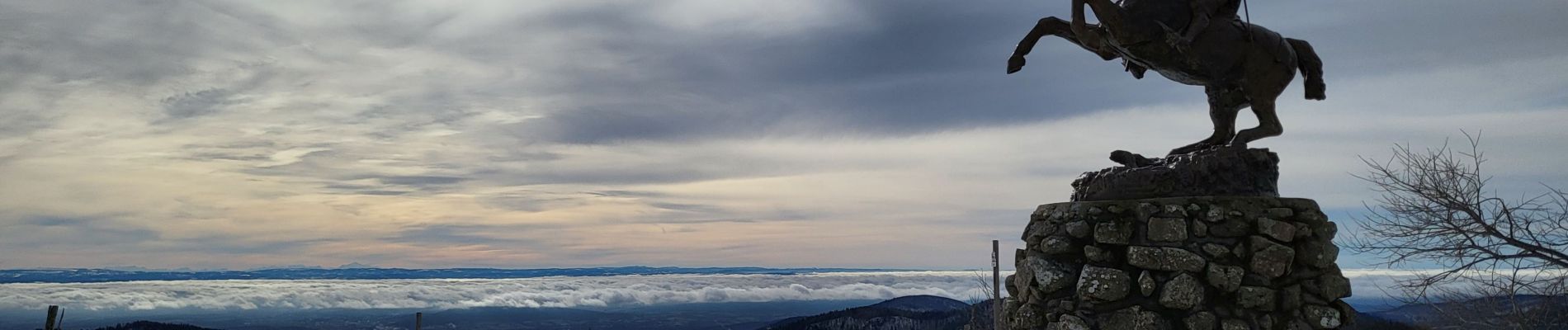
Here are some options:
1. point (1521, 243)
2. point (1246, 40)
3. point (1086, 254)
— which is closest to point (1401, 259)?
point (1521, 243)

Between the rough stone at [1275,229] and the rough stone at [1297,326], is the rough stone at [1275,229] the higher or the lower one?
the higher one

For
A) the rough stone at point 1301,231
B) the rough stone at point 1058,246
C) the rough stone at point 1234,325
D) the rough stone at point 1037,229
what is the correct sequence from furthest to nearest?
the rough stone at point 1037,229 < the rough stone at point 1058,246 < the rough stone at point 1301,231 < the rough stone at point 1234,325

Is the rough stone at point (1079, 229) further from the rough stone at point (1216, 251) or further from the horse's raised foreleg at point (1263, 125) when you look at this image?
the horse's raised foreleg at point (1263, 125)

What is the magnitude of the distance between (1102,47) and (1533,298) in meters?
12.2

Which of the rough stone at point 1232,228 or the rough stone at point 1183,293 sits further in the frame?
the rough stone at point 1232,228

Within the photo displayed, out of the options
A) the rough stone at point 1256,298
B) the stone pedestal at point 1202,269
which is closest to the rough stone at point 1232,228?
the stone pedestal at point 1202,269

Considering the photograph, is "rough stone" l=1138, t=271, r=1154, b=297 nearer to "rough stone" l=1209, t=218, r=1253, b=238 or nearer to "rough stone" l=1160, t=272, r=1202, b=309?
"rough stone" l=1160, t=272, r=1202, b=309

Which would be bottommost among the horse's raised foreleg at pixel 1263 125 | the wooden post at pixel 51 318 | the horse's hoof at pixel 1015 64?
the wooden post at pixel 51 318

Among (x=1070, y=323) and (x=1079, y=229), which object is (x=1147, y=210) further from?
(x=1070, y=323)

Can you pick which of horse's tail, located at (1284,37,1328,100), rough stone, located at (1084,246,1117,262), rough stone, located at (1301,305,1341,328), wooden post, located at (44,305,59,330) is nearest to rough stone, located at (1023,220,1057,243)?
rough stone, located at (1084,246,1117,262)

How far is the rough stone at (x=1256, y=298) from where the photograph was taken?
18.1 feet

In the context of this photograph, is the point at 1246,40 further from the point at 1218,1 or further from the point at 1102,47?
the point at 1102,47

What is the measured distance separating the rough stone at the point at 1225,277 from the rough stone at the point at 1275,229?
279 mm

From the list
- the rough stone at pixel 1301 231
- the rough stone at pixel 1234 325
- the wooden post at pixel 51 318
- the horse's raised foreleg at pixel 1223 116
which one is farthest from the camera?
the wooden post at pixel 51 318
